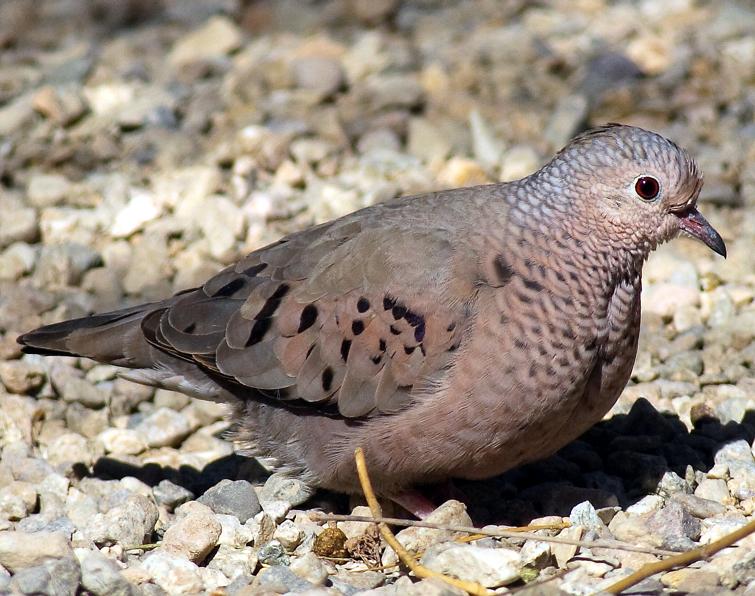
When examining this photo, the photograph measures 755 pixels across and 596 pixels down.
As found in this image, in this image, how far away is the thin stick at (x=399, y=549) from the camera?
387cm

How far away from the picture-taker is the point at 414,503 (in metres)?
4.68

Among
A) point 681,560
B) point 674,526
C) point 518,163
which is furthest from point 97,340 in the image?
point 518,163

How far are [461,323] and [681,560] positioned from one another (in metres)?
1.12

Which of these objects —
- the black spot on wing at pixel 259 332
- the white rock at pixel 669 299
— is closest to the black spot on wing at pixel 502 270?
the black spot on wing at pixel 259 332

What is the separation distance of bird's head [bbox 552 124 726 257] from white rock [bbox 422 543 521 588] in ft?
4.09

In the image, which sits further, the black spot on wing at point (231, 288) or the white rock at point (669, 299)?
the white rock at point (669, 299)

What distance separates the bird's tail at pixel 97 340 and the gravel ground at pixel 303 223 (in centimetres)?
43

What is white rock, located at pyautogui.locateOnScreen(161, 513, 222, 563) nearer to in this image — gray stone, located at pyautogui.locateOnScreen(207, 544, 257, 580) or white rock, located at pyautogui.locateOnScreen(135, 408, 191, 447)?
gray stone, located at pyautogui.locateOnScreen(207, 544, 257, 580)

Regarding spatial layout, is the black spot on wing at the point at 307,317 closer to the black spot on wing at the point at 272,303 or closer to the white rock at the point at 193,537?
the black spot on wing at the point at 272,303

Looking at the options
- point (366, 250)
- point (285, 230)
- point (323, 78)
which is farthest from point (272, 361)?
point (323, 78)

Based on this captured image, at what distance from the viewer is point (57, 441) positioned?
5195mm

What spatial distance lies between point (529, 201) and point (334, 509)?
1.46 metres

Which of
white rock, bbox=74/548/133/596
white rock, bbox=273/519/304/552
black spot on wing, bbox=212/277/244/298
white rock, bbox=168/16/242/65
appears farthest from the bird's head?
white rock, bbox=168/16/242/65

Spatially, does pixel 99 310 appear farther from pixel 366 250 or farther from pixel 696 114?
pixel 696 114
